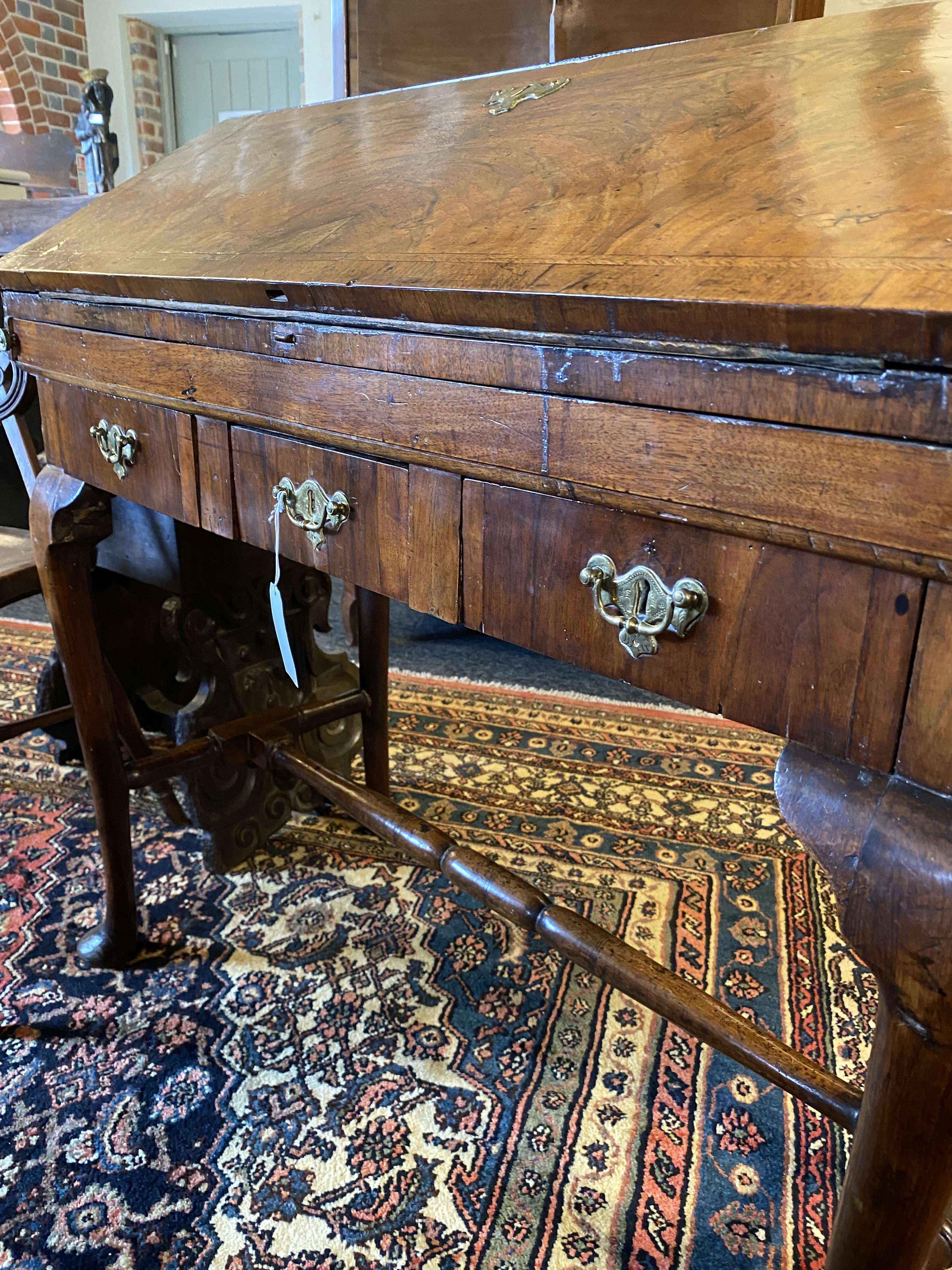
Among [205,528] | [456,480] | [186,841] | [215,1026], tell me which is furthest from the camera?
[186,841]

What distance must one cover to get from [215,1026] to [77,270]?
121cm

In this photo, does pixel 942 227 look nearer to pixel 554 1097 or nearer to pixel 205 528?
pixel 205 528

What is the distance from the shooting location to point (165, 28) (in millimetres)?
6641

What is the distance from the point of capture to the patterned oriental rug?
117cm

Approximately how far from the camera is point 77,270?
4.02 ft

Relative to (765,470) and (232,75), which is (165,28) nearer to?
(232,75)

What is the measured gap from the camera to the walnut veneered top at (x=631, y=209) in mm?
583

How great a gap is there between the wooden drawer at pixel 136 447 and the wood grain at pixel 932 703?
0.91 meters

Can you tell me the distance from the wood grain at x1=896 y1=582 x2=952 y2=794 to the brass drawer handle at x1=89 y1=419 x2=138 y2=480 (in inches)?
41.7

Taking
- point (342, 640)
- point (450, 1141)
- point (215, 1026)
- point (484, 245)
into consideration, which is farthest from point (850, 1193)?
point (342, 640)

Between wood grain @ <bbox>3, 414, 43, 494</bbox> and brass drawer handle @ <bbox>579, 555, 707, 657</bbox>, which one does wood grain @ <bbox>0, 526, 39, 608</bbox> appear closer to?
wood grain @ <bbox>3, 414, 43, 494</bbox>

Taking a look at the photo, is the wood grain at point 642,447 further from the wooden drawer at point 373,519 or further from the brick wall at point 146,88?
the brick wall at point 146,88

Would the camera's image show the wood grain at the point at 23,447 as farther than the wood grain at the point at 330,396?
Yes

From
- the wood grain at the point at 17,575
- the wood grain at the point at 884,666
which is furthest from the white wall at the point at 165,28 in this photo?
the wood grain at the point at 884,666
